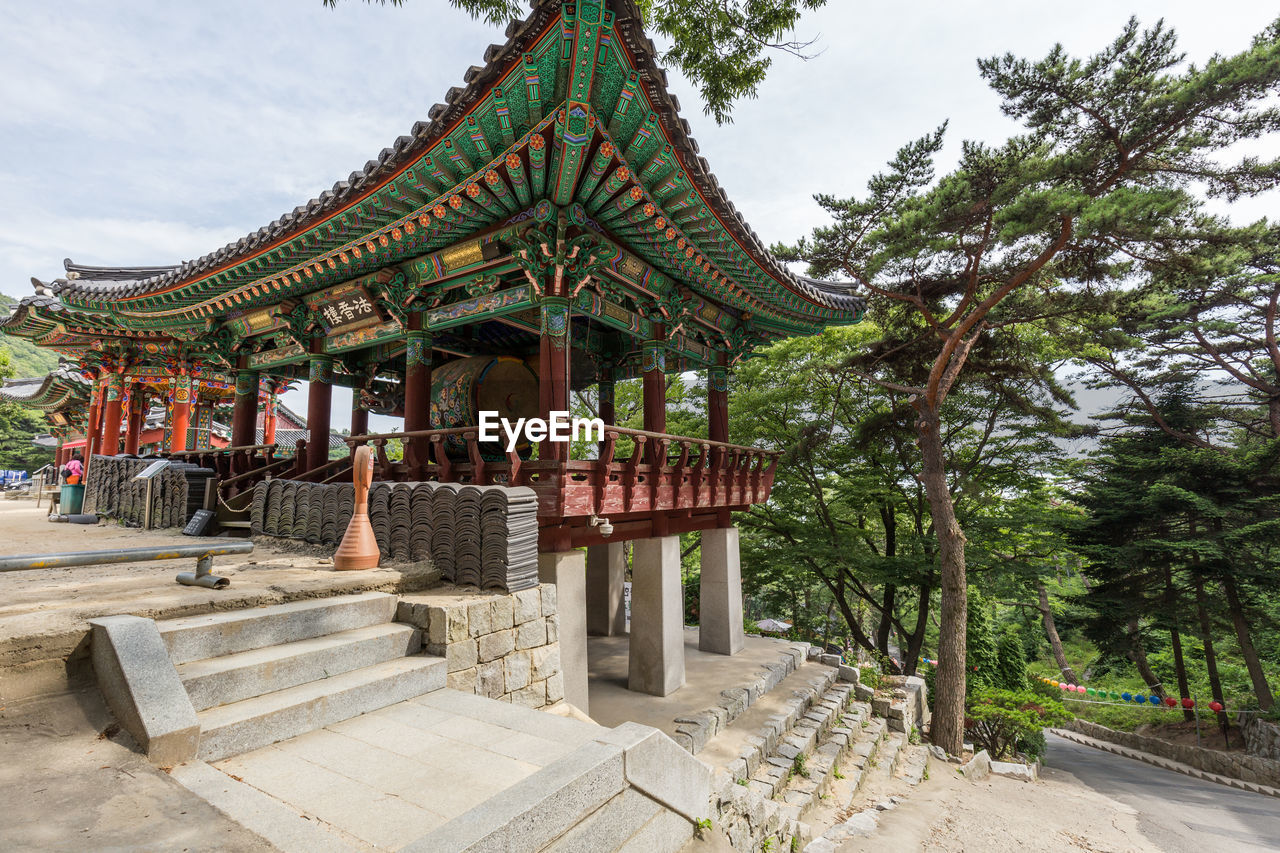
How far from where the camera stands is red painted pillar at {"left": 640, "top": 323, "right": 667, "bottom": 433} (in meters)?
9.40

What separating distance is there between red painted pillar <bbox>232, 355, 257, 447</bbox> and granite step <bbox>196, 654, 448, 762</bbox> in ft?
33.3

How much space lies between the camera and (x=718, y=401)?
11656 millimetres

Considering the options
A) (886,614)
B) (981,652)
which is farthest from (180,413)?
(981,652)

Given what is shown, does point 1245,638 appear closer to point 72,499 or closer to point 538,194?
point 538,194

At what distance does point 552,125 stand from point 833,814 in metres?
9.57

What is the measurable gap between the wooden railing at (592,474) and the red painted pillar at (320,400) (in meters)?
2.15

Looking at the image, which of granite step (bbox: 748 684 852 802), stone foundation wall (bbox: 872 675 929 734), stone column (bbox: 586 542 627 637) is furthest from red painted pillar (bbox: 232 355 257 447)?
stone foundation wall (bbox: 872 675 929 734)

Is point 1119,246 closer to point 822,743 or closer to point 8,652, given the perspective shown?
point 822,743

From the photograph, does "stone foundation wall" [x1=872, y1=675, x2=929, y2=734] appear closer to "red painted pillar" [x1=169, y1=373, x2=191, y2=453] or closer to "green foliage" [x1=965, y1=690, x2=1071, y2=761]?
"green foliage" [x1=965, y1=690, x2=1071, y2=761]

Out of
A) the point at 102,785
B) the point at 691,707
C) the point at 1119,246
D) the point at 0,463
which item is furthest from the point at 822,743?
the point at 0,463

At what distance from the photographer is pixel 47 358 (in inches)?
2557

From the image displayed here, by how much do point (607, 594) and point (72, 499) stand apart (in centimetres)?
1167

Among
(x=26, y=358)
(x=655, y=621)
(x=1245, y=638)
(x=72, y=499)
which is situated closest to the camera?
(x=655, y=621)

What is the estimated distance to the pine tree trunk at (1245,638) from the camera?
15.4 metres
